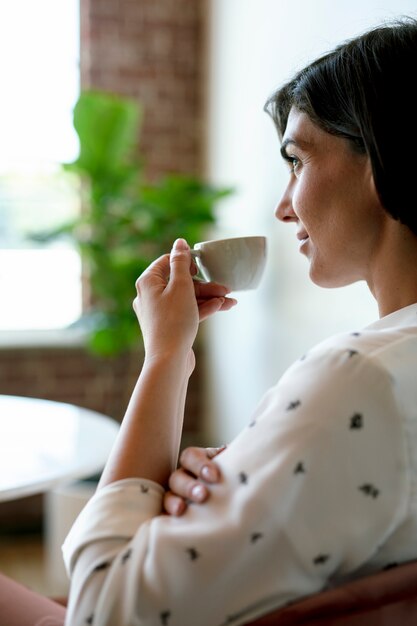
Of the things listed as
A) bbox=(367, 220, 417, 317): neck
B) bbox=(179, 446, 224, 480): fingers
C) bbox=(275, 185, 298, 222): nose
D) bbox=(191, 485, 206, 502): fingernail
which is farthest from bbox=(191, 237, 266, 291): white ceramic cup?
bbox=(191, 485, 206, 502): fingernail

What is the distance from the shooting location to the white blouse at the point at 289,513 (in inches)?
29.8

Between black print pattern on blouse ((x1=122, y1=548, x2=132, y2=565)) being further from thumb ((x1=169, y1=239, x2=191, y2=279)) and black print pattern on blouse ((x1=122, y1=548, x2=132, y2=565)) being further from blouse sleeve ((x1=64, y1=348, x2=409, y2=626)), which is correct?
thumb ((x1=169, y1=239, x2=191, y2=279))

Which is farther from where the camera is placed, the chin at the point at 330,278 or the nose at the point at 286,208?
the nose at the point at 286,208

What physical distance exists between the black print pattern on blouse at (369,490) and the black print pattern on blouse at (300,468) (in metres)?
0.07

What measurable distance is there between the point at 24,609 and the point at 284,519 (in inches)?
23.0

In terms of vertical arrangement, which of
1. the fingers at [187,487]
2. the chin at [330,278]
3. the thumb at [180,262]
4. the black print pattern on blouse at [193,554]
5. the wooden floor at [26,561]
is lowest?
the wooden floor at [26,561]

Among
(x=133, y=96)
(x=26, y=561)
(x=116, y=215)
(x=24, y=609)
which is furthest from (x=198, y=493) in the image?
(x=133, y=96)

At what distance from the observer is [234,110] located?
123 inches

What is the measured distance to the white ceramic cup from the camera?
3.87 ft

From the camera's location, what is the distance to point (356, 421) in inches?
30.4

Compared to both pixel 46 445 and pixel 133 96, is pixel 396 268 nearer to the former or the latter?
pixel 46 445

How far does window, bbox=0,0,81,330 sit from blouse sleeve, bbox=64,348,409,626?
2.93 metres

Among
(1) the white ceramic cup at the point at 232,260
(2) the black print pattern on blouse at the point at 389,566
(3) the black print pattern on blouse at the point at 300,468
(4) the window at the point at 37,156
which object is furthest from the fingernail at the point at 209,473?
(4) the window at the point at 37,156

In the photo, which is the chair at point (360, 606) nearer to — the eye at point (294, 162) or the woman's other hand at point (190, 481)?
the woman's other hand at point (190, 481)
